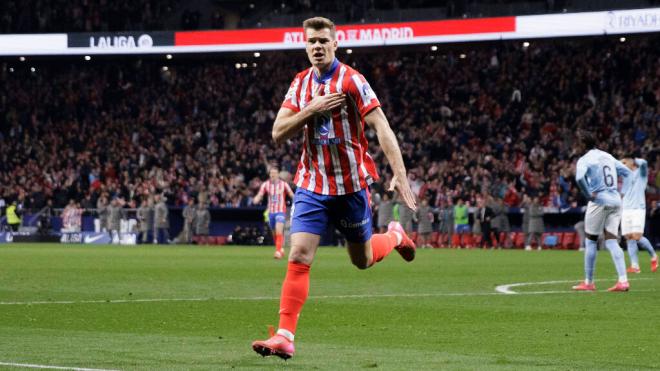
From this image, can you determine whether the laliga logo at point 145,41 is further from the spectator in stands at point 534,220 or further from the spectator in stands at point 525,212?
the spectator in stands at point 534,220

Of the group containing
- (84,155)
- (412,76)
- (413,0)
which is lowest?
(84,155)

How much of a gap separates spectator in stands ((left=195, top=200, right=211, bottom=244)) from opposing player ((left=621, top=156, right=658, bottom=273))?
25.3 meters

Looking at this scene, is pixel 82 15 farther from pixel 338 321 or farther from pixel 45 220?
pixel 338 321

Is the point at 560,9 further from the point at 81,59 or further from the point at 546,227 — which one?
the point at 81,59

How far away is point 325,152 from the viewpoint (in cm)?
878

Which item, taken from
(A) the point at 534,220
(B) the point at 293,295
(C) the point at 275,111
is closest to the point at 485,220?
(A) the point at 534,220

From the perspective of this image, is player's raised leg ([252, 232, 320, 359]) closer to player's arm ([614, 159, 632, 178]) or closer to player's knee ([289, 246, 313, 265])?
player's knee ([289, 246, 313, 265])

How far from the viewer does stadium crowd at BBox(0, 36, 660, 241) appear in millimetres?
41531

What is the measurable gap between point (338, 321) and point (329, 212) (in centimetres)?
325

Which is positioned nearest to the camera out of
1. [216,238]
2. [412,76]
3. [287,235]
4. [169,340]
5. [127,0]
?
[169,340]

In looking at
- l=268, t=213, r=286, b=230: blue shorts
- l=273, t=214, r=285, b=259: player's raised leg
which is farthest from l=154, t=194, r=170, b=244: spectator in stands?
l=273, t=214, r=285, b=259: player's raised leg

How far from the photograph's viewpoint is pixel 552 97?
44.7 metres

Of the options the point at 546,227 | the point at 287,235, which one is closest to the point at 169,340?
the point at 287,235

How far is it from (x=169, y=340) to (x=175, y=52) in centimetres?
4289
